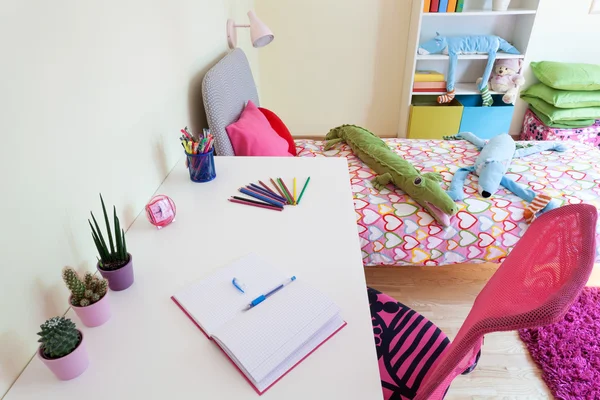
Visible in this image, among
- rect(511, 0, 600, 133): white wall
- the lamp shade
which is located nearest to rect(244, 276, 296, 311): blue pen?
the lamp shade

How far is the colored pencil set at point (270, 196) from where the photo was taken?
1.12 m

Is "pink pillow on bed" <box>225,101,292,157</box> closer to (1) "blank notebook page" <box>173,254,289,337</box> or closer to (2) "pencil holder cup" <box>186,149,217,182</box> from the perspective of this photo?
(2) "pencil holder cup" <box>186,149,217,182</box>

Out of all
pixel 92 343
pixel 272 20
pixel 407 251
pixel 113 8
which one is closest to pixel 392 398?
pixel 92 343

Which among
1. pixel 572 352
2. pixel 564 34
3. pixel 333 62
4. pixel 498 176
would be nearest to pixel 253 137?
pixel 498 176

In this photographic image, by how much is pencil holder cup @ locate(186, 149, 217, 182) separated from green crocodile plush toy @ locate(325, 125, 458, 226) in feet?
2.88

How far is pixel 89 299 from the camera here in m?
0.72

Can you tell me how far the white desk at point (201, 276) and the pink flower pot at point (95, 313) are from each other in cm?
1

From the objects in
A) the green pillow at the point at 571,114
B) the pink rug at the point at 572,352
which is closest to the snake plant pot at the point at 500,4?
the green pillow at the point at 571,114

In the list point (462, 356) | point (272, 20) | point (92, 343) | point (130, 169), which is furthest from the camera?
point (272, 20)

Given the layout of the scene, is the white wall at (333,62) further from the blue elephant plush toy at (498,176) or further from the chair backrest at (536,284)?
the chair backrest at (536,284)

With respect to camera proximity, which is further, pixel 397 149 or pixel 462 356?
pixel 397 149

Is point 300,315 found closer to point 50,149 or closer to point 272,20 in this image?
point 50,149

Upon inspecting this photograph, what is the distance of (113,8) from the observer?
0.93 m

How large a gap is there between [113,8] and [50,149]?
0.41m
